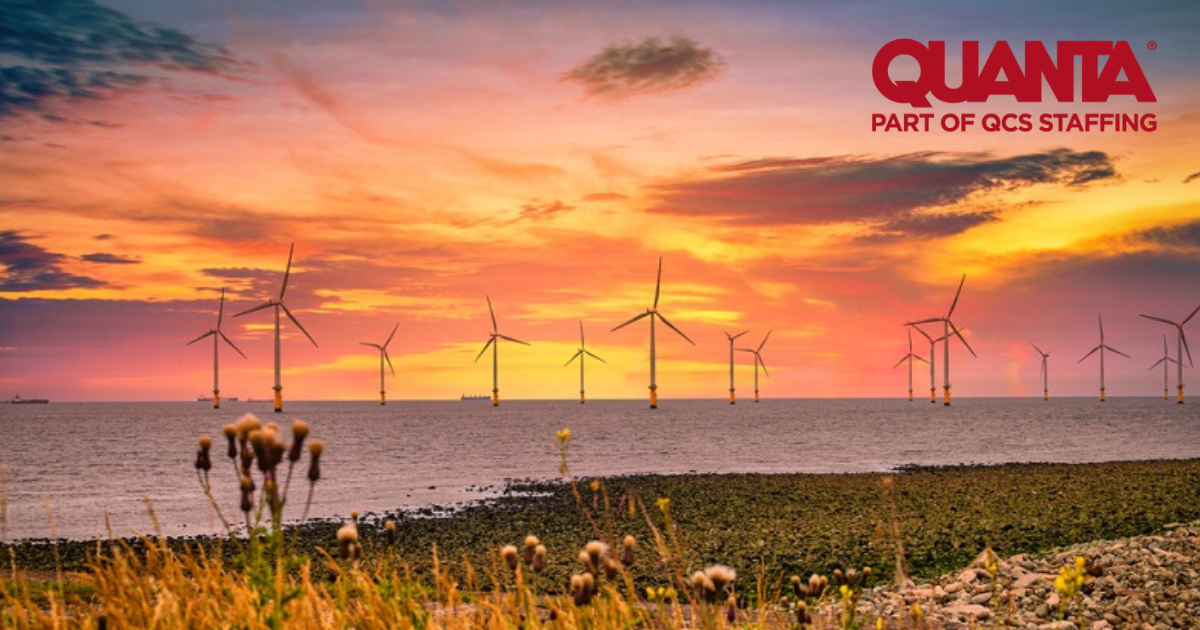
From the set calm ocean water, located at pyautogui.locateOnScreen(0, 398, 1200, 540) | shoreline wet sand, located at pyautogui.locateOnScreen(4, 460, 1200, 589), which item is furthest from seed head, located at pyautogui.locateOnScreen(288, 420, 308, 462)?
calm ocean water, located at pyautogui.locateOnScreen(0, 398, 1200, 540)

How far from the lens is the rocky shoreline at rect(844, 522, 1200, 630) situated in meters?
13.5

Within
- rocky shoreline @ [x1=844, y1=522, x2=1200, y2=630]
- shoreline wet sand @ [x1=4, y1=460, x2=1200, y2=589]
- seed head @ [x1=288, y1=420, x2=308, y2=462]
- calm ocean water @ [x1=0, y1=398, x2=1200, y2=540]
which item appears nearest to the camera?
seed head @ [x1=288, y1=420, x2=308, y2=462]

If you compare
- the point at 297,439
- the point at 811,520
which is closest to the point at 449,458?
the point at 811,520

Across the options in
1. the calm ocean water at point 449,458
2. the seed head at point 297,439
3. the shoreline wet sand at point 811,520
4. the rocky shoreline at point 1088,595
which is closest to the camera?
the seed head at point 297,439

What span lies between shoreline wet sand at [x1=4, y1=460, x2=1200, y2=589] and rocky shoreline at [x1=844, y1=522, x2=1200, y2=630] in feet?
5.20

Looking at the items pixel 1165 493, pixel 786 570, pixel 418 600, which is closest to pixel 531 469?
pixel 1165 493

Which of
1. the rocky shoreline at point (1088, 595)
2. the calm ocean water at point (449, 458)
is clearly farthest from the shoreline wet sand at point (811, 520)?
the calm ocean water at point (449, 458)

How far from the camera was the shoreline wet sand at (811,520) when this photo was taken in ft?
82.3

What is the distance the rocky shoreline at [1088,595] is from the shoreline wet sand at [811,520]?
1586 mm

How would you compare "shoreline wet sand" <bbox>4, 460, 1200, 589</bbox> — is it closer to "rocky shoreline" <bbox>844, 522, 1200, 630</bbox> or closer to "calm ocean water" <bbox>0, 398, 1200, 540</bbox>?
"rocky shoreline" <bbox>844, 522, 1200, 630</bbox>

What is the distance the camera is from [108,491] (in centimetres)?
5853

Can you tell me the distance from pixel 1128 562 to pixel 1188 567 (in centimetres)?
84

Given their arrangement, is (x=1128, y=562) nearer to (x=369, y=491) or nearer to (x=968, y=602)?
(x=968, y=602)

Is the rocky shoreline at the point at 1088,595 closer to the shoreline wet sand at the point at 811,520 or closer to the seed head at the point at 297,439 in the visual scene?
the shoreline wet sand at the point at 811,520
